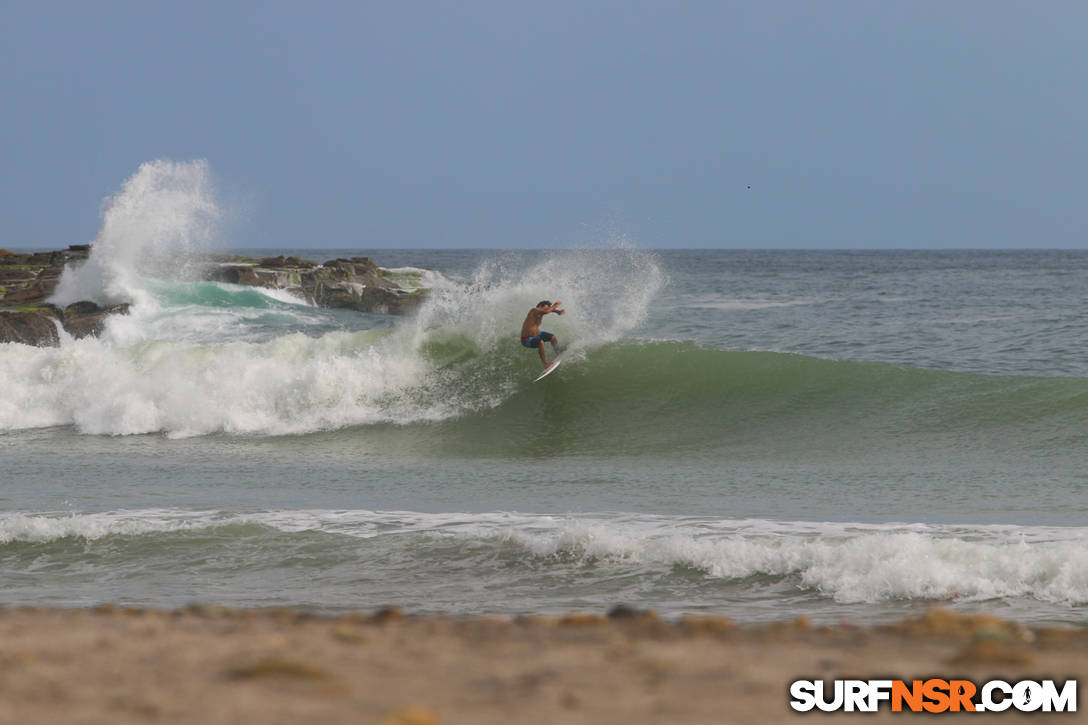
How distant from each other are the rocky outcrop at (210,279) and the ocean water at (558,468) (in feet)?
21.4

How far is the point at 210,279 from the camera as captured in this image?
3991cm

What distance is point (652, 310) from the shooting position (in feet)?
122

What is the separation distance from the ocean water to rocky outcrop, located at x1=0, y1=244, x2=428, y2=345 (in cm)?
652

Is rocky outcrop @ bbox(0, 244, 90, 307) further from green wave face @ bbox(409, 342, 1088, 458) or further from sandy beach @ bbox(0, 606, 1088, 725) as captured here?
sandy beach @ bbox(0, 606, 1088, 725)

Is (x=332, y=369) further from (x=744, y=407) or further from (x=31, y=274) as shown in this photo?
(x=31, y=274)

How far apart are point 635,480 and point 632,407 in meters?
4.72

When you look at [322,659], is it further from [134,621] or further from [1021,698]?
[1021,698]

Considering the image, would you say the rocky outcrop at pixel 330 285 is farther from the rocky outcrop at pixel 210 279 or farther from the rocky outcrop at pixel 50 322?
the rocky outcrop at pixel 50 322

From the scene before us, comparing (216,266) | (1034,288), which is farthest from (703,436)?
(1034,288)

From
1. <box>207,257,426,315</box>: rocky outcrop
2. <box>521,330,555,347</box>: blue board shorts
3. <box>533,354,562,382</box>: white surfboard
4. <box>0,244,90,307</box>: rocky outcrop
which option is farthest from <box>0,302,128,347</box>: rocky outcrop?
<box>521,330,555,347</box>: blue board shorts

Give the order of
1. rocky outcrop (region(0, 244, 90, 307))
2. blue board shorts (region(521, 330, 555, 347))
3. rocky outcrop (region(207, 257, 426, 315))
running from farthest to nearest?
1. rocky outcrop (region(207, 257, 426, 315))
2. rocky outcrop (region(0, 244, 90, 307))
3. blue board shorts (region(521, 330, 555, 347))

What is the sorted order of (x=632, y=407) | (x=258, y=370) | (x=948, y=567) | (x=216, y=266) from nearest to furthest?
(x=948, y=567) → (x=632, y=407) → (x=258, y=370) → (x=216, y=266)

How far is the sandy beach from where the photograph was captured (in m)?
3.01

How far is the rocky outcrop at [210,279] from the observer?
26875mm
